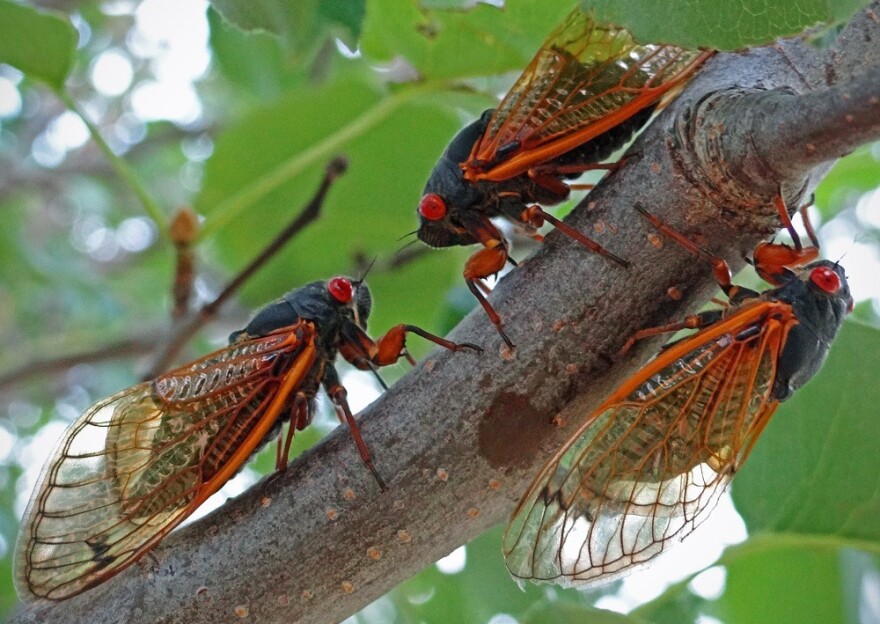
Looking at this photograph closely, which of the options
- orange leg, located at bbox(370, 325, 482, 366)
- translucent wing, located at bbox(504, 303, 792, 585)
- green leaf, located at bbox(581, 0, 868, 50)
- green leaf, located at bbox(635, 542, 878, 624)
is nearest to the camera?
green leaf, located at bbox(581, 0, 868, 50)

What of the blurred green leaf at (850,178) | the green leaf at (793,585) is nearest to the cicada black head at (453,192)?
the green leaf at (793,585)

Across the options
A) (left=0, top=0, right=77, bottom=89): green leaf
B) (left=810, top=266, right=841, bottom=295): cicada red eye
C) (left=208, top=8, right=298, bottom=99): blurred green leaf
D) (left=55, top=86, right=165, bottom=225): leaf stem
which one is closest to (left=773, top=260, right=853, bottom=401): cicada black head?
(left=810, top=266, right=841, bottom=295): cicada red eye

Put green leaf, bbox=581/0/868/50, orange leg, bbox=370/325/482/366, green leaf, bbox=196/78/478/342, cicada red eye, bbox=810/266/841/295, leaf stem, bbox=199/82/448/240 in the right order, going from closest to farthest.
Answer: green leaf, bbox=581/0/868/50
cicada red eye, bbox=810/266/841/295
orange leg, bbox=370/325/482/366
leaf stem, bbox=199/82/448/240
green leaf, bbox=196/78/478/342

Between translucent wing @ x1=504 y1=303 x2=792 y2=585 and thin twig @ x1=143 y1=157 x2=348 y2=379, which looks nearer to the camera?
translucent wing @ x1=504 y1=303 x2=792 y2=585

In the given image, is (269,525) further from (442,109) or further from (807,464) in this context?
(442,109)

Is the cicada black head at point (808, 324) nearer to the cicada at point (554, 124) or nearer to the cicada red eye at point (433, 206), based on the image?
the cicada at point (554, 124)

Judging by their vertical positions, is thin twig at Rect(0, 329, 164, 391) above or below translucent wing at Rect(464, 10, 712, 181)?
above

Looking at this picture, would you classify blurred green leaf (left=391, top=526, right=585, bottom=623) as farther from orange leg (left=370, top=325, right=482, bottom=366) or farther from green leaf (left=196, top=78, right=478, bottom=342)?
green leaf (left=196, top=78, right=478, bottom=342)

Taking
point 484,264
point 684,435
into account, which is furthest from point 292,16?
point 684,435
